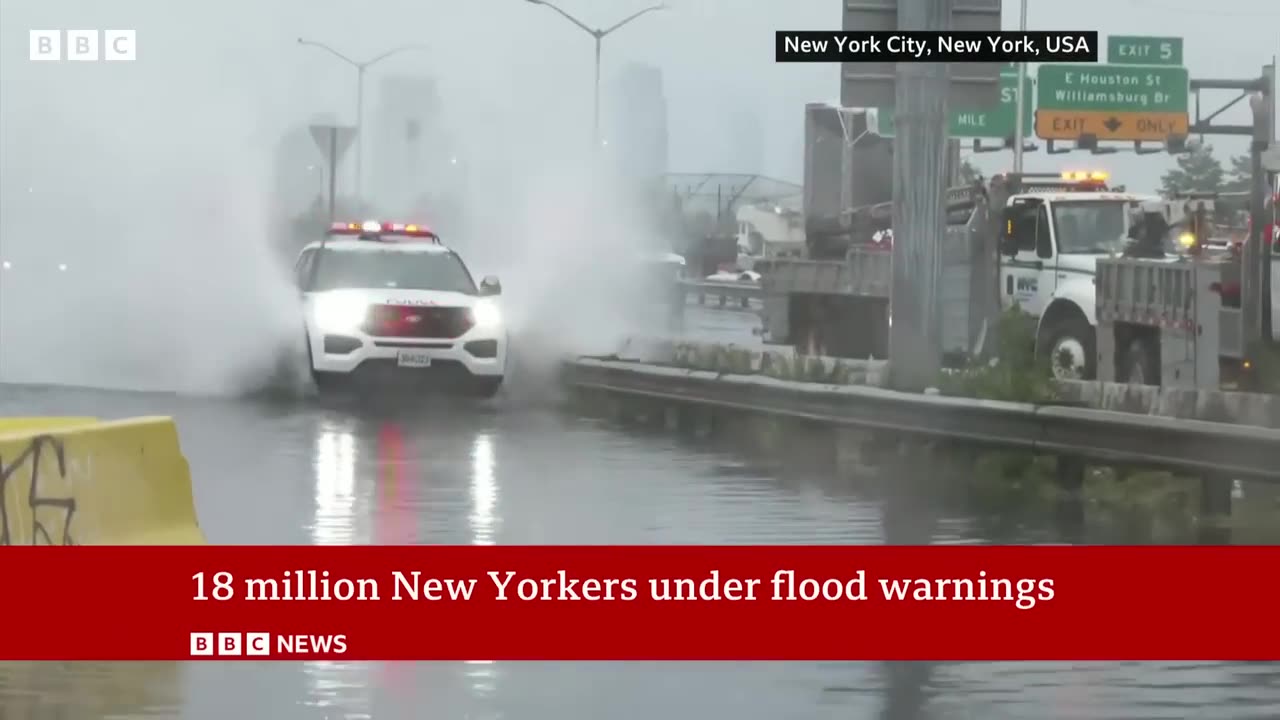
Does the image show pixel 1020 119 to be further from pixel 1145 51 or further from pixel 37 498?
pixel 37 498

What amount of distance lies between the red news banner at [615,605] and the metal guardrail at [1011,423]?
201 cm

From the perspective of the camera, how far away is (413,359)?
28.2 meters

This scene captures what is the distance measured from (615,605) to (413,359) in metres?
16.4

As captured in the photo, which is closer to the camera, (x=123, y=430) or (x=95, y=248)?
(x=123, y=430)

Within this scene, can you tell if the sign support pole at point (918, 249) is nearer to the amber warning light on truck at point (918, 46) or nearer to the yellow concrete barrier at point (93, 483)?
A: the amber warning light on truck at point (918, 46)

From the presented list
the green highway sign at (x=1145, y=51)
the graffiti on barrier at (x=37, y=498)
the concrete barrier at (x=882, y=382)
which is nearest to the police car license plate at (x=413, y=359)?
the concrete barrier at (x=882, y=382)

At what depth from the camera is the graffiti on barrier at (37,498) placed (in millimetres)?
11047

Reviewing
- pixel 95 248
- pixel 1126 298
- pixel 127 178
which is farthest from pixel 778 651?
pixel 127 178

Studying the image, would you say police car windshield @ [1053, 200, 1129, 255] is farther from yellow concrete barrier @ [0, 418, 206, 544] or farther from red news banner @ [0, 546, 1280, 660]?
yellow concrete barrier @ [0, 418, 206, 544]

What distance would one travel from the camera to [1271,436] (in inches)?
641

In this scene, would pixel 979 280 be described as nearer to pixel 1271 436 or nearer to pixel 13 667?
pixel 1271 436

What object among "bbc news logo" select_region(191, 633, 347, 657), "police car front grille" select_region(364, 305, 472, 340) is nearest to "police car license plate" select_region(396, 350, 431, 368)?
"police car front grille" select_region(364, 305, 472, 340)

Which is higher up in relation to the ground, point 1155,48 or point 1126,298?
point 1155,48

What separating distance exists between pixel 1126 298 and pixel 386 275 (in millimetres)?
8043
